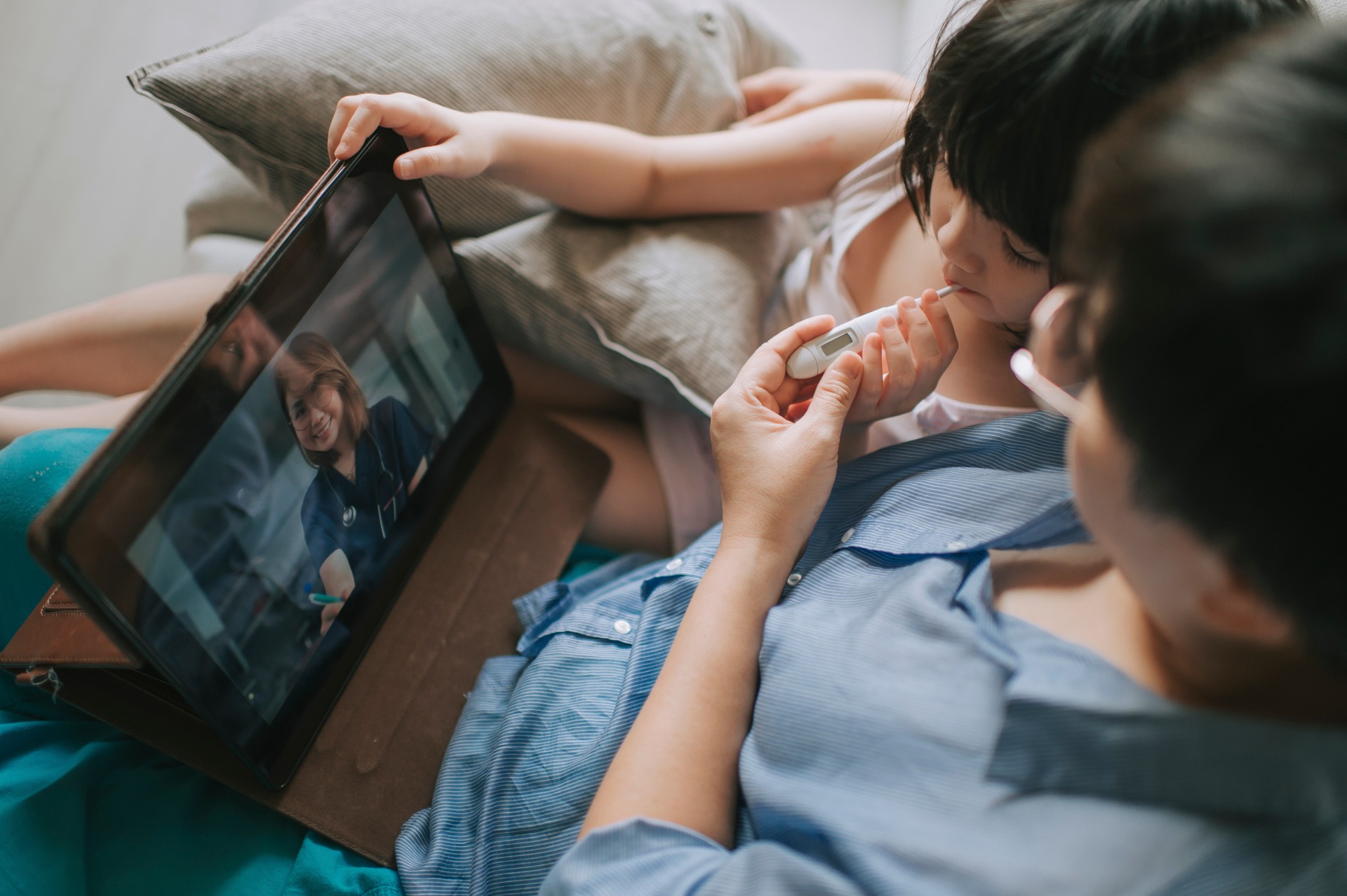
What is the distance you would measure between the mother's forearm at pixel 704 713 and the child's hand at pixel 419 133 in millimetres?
410

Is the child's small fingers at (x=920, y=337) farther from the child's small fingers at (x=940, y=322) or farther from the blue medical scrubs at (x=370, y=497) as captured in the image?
the blue medical scrubs at (x=370, y=497)

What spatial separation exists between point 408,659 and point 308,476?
23 cm

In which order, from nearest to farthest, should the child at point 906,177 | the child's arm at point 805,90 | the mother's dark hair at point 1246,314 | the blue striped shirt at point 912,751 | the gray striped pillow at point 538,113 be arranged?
the mother's dark hair at point 1246,314 → the blue striped shirt at point 912,751 → the child at point 906,177 → the gray striped pillow at point 538,113 → the child's arm at point 805,90

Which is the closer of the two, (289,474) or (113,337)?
(289,474)

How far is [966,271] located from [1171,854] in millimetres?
432

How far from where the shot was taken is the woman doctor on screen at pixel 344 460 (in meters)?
0.56

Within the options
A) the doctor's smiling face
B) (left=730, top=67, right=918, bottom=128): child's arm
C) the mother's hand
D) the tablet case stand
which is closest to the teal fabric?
the tablet case stand

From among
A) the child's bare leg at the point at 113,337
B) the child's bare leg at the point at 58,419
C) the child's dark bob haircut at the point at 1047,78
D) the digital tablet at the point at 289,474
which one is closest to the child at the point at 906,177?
the child's dark bob haircut at the point at 1047,78

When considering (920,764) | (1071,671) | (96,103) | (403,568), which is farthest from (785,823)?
(96,103)

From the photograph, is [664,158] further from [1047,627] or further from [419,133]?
[1047,627]

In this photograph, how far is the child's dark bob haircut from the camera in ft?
1.60

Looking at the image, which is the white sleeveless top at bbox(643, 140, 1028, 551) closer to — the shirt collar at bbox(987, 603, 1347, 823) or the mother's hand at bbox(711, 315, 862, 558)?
the mother's hand at bbox(711, 315, 862, 558)

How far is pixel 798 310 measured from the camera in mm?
947

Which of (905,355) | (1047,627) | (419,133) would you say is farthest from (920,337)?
(419,133)
